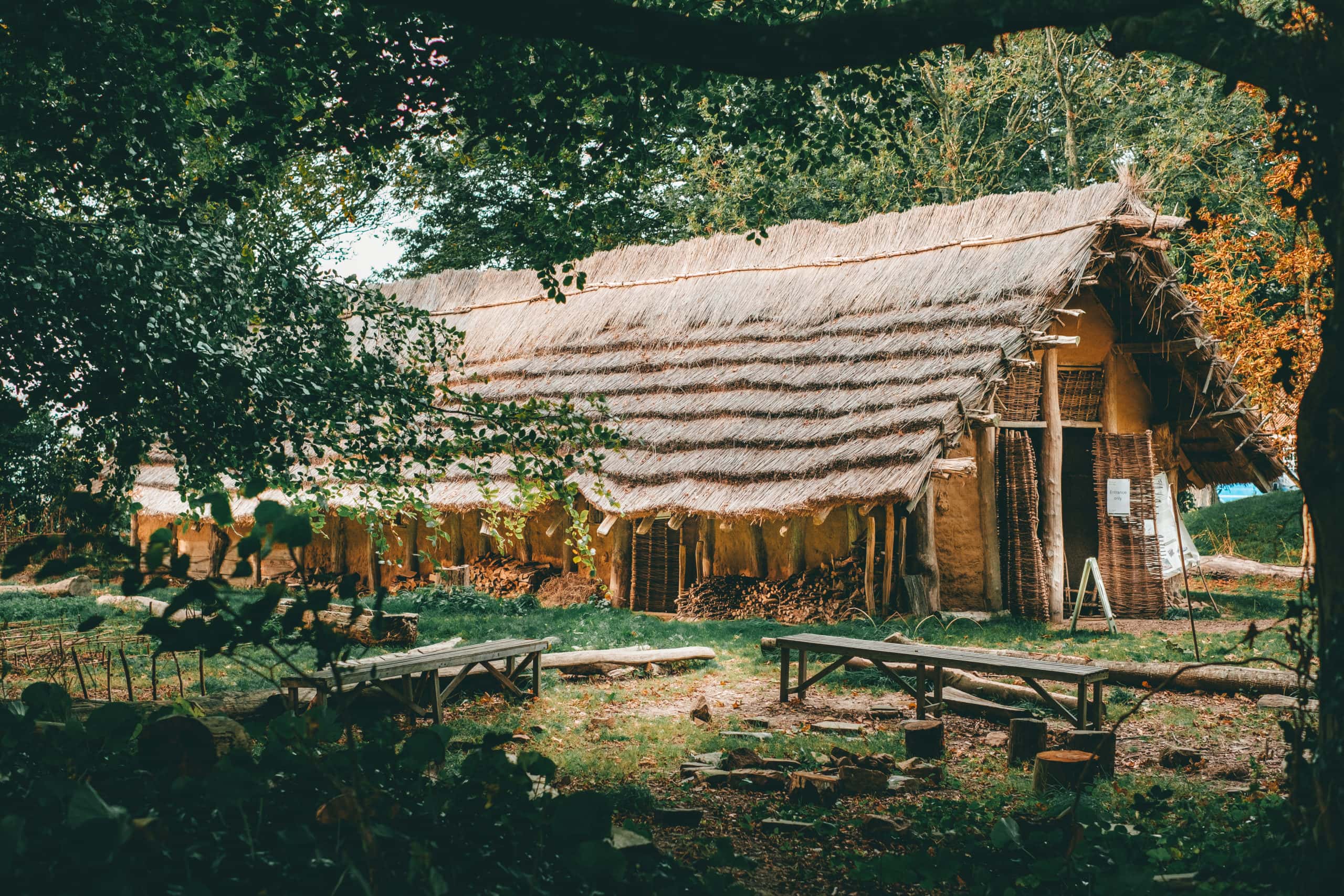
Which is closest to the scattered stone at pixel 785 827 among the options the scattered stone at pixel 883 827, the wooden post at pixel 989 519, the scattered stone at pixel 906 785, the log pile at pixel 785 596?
the scattered stone at pixel 883 827

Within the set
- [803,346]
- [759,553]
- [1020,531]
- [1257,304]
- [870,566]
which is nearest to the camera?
[870,566]

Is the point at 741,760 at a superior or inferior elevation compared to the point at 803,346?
inferior

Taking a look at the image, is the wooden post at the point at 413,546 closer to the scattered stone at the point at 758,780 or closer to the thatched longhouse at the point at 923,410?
the thatched longhouse at the point at 923,410

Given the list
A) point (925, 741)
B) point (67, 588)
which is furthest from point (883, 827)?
point (67, 588)

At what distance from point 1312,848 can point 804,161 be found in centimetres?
384

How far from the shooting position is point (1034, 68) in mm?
20281

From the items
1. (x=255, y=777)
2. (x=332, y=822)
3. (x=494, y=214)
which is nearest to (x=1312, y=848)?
(x=332, y=822)

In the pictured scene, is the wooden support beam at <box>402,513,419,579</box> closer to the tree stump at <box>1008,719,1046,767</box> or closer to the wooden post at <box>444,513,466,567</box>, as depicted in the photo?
the wooden post at <box>444,513,466,567</box>

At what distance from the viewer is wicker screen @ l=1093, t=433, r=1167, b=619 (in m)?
12.8

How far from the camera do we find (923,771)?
611 centimetres

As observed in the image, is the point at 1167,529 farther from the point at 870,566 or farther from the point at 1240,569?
the point at 870,566

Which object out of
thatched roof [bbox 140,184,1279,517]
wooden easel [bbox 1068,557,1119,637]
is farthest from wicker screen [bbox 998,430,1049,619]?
thatched roof [bbox 140,184,1279,517]

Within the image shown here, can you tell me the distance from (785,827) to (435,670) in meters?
3.28

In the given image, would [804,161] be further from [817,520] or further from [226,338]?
[817,520]
